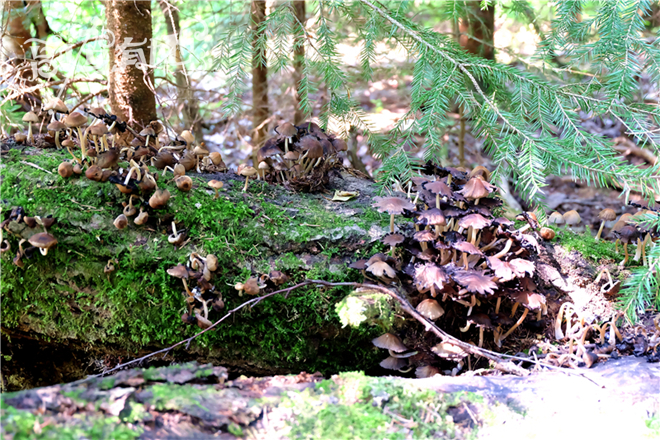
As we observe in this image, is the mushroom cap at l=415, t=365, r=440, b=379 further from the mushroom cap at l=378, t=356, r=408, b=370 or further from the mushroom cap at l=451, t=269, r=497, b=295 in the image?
the mushroom cap at l=451, t=269, r=497, b=295

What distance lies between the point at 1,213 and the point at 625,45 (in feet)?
14.6

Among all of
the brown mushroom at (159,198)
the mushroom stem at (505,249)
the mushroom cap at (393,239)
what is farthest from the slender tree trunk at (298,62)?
the mushroom stem at (505,249)

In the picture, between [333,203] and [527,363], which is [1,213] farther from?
[527,363]

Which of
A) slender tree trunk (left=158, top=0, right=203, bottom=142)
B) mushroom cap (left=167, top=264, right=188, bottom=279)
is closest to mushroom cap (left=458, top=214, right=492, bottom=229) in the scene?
mushroom cap (left=167, top=264, right=188, bottom=279)

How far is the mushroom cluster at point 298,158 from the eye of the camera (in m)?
3.68

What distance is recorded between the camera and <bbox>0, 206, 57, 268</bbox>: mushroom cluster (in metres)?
2.84

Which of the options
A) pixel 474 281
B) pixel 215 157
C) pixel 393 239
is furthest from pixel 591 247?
pixel 215 157

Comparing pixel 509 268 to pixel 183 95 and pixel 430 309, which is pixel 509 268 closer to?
pixel 430 309

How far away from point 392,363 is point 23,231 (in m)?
2.53

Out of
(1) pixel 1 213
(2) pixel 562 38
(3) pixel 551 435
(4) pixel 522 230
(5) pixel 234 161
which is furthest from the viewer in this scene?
(5) pixel 234 161

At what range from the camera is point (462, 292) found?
2.95 meters

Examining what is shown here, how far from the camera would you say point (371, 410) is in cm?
217

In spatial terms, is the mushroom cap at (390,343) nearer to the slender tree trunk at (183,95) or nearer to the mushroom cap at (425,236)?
the mushroom cap at (425,236)

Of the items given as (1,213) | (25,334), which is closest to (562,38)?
(1,213)
